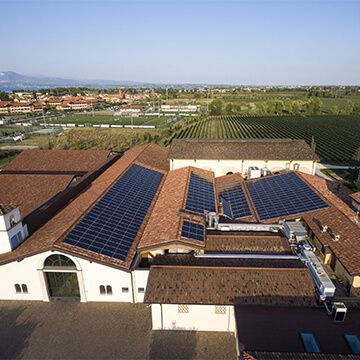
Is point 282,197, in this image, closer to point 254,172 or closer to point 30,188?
point 254,172

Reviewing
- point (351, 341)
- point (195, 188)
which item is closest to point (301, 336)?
point (351, 341)

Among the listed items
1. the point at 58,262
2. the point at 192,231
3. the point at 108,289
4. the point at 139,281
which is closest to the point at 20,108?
the point at 58,262

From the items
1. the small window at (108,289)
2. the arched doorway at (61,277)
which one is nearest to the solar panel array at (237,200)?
the small window at (108,289)

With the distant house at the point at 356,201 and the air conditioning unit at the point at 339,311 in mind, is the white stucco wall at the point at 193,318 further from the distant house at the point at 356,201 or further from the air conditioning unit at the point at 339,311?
the distant house at the point at 356,201

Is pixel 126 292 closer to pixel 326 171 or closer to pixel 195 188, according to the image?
pixel 195 188

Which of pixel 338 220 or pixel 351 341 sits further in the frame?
pixel 338 220

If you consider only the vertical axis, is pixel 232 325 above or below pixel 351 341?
below

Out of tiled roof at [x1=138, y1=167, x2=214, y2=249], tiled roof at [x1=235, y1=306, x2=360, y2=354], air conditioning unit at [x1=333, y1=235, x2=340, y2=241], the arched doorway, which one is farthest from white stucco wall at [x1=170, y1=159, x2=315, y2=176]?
tiled roof at [x1=235, y1=306, x2=360, y2=354]
